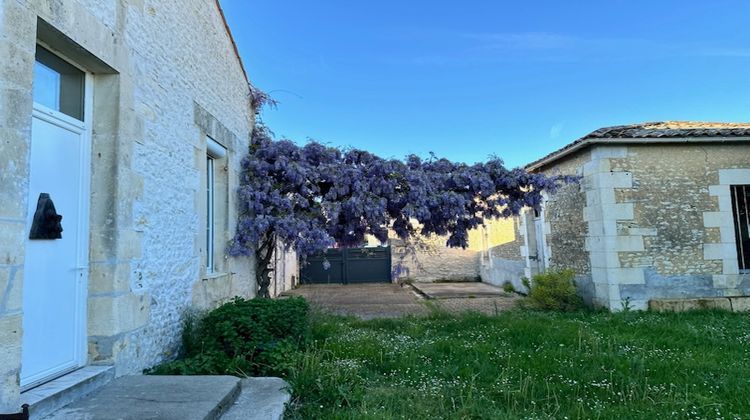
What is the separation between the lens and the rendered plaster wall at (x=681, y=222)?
22.6 ft

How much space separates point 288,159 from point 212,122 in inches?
59.1

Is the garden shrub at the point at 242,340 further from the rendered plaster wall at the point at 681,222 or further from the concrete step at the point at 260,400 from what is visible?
the rendered plaster wall at the point at 681,222

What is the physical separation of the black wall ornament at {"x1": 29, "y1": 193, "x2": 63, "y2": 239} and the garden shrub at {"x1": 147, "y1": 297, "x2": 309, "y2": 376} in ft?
4.81

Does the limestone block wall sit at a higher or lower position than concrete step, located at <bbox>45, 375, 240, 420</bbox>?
higher

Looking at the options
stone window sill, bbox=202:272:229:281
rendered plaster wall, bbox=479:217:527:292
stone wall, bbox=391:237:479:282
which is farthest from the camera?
stone wall, bbox=391:237:479:282

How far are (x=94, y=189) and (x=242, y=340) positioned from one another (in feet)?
6.20

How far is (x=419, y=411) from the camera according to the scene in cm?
311

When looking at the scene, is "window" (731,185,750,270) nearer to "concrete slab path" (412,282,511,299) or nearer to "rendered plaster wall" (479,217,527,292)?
"rendered plaster wall" (479,217,527,292)

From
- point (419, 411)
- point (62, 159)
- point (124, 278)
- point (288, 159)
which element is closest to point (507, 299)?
point (288, 159)

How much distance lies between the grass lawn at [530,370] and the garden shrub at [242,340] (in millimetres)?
299

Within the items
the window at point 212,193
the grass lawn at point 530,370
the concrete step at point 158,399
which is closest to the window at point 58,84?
the concrete step at point 158,399

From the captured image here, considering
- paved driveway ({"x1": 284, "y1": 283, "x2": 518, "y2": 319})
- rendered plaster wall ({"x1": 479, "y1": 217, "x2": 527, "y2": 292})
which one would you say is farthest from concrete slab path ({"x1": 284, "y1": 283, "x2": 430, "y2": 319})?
rendered plaster wall ({"x1": 479, "y1": 217, "x2": 527, "y2": 292})

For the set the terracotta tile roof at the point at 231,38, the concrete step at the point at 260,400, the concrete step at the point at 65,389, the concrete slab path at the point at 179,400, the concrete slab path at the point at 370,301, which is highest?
the terracotta tile roof at the point at 231,38

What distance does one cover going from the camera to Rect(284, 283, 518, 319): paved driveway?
7.88 m
